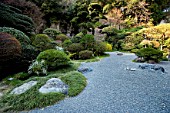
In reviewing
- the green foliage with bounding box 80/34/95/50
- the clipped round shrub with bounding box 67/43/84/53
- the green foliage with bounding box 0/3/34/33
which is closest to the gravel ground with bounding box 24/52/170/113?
the clipped round shrub with bounding box 67/43/84/53

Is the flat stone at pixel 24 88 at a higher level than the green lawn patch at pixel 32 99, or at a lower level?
higher

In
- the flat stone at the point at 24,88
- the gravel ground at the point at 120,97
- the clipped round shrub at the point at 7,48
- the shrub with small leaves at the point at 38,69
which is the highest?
the clipped round shrub at the point at 7,48

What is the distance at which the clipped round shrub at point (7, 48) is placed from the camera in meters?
5.93

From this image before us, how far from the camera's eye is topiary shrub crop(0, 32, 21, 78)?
5949 mm

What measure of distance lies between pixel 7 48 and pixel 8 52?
152mm

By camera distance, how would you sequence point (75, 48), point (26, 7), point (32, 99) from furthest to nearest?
point (26, 7) → point (75, 48) → point (32, 99)

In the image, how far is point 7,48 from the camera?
601 cm

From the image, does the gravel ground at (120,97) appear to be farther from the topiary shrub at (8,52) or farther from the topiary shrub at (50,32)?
the topiary shrub at (50,32)

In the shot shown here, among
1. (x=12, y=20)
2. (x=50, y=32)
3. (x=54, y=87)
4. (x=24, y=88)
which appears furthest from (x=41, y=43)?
(x=50, y=32)

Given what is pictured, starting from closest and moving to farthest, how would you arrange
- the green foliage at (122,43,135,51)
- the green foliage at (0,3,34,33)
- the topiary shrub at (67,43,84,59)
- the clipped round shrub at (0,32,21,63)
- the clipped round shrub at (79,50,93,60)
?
1. the clipped round shrub at (0,32,21,63)
2. the green foliage at (0,3,34,33)
3. the clipped round shrub at (79,50,93,60)
4. the topiary shrub at (67,43,84,59)
5. the green foliage at (122,43,135,51)

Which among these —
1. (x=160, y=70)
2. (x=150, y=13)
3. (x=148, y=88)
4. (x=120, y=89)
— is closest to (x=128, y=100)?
(x=120, y=89)

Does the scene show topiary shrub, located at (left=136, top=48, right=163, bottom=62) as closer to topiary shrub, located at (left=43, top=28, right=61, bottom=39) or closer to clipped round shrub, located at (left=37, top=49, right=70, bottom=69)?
clipped round shrub, located at (left=37, top=49, right=70, bottom=69)

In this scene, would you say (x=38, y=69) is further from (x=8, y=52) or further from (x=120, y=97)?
(x=120, y=97)

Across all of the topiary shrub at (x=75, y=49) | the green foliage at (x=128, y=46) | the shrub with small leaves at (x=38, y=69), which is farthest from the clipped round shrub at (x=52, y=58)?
the green foliage at (x=128, y=46)
